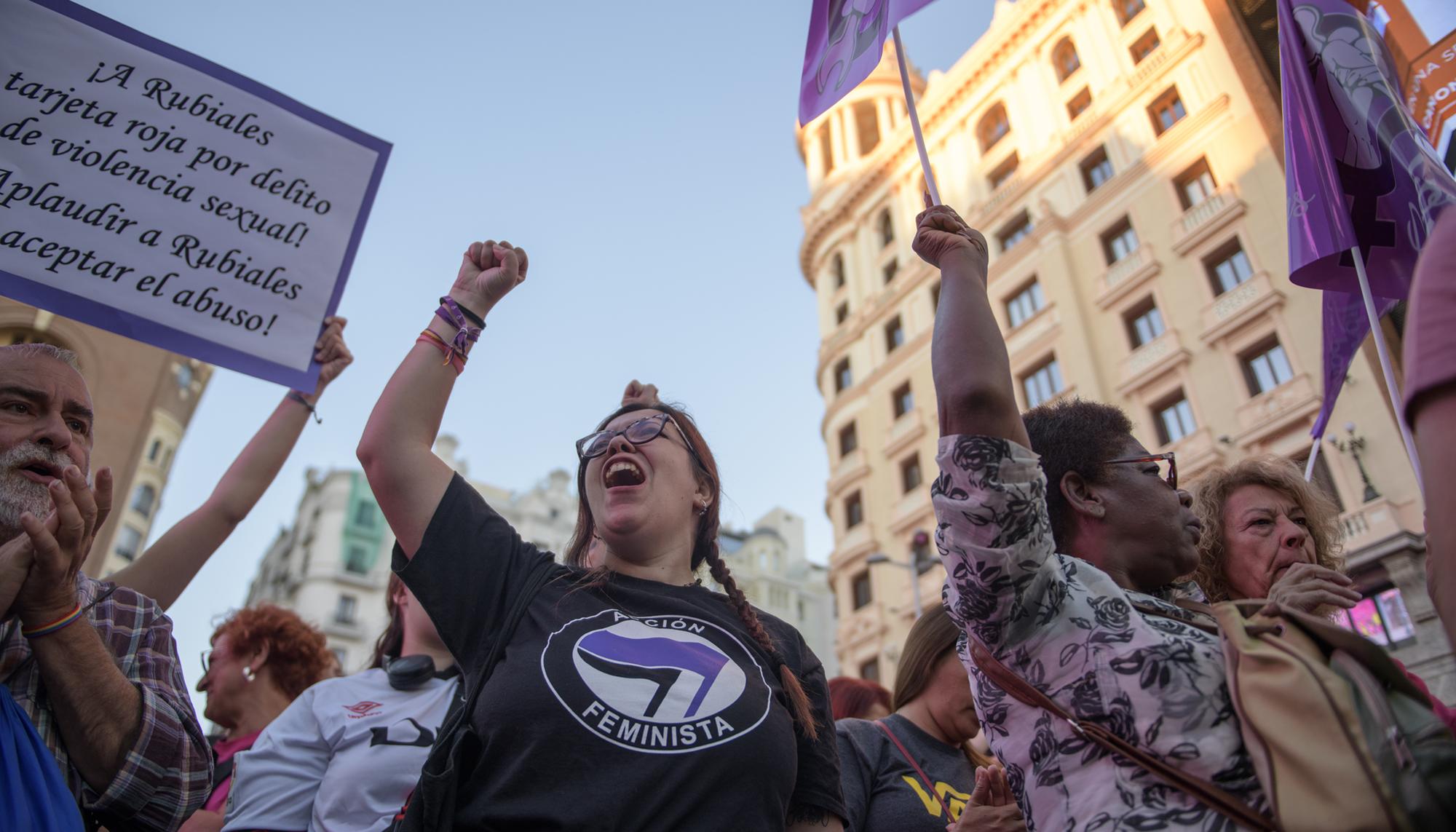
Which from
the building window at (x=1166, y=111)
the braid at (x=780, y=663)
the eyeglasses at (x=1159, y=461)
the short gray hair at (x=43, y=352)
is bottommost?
the braid at (x=780, y=663)

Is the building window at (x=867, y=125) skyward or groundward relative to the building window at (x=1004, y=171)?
skyward

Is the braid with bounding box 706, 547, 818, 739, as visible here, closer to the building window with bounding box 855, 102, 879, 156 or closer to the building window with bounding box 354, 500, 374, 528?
the building window with bounding box 855, 102, 879, 156

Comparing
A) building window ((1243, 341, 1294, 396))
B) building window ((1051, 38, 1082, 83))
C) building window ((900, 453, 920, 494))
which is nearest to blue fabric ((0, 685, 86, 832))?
building window ((1243, 341, 1294, 396))

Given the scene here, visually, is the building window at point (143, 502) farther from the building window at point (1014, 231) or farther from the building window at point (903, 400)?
the building window at point (1014, 231)

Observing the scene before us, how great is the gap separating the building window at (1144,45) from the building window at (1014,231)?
14.8 feet

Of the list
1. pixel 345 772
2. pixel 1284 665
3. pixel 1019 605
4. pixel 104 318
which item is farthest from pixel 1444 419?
pixel 104 318

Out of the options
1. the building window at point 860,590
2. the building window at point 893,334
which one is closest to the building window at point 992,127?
the building window at point 893,334

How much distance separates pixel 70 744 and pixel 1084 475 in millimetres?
2354

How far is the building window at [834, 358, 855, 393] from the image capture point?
29188 millimetres

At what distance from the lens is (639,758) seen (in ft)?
6.20

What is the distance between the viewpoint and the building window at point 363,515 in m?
53.2

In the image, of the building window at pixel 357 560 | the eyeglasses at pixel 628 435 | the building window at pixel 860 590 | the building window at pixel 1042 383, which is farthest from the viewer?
the building window at pixel 357 560

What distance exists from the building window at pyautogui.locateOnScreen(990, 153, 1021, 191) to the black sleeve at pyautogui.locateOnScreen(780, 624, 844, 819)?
2556 centimetres

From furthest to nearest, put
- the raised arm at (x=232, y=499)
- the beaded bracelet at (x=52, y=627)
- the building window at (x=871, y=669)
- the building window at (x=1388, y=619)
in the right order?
the building window at (x=871, y=669) < the building window at (x=1388, y=619) < the raised arm at (x=232, y=499) < the beaded bracelet at (x=52, y=627)
